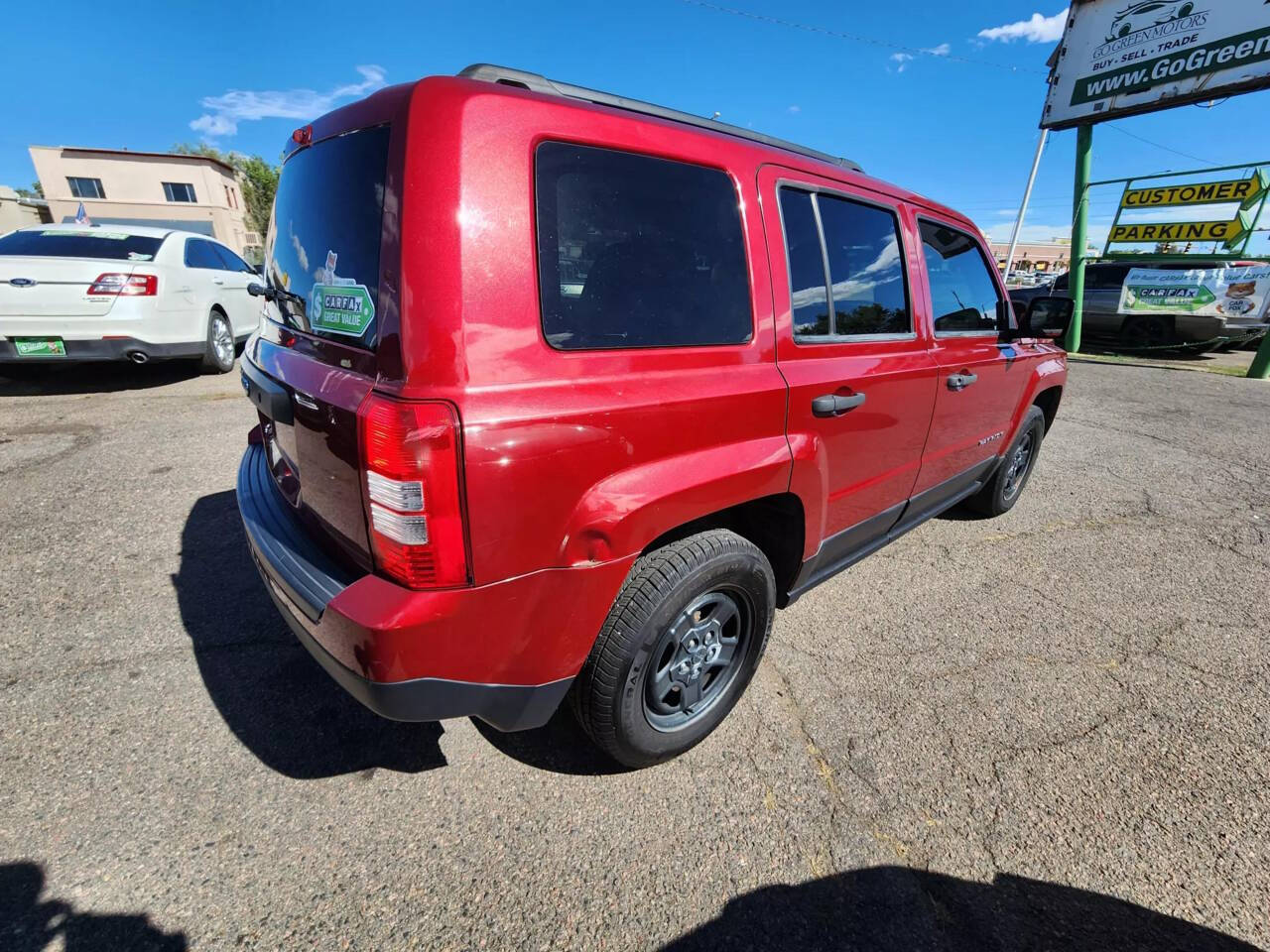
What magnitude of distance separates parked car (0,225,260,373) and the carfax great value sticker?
16720mm

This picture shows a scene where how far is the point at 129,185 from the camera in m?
35.0

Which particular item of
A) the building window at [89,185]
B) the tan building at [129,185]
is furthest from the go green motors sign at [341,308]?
the building window at [89,185]

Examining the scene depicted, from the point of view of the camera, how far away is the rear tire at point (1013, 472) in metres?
3.84

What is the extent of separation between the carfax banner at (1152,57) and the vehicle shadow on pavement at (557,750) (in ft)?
46.4

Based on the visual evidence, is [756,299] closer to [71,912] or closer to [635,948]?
[635,948]

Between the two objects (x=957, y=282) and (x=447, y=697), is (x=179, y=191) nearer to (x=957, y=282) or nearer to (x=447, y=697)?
(x=957, y=282)

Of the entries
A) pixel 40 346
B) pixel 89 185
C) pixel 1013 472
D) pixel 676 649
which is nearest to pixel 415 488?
pixel 676 649

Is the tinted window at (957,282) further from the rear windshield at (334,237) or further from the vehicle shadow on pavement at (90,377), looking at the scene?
Result: the vehicle shadow on pavement at (90,377)

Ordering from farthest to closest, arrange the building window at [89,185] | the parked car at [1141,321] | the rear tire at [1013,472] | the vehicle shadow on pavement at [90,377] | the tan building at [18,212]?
the building window at [89,185]
the tan building at [18,212]
the parked car at [1141,321]
the vehicle shadow on pavement at [90,377]
the rear tire at [1013,472]

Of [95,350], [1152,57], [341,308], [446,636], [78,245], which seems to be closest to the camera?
[446,636]

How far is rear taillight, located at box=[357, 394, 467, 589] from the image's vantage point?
4.12 feet

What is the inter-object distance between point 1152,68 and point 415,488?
1486cm

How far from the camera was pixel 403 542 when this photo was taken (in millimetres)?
1343

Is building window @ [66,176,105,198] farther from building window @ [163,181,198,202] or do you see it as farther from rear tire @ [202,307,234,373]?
rear tire @ [202,307,234,373]
